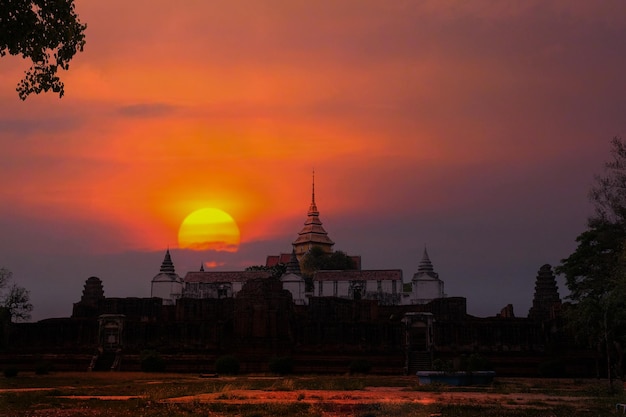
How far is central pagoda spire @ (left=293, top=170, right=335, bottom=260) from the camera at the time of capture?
436 ft

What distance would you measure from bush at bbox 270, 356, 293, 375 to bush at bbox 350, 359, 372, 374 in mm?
4522

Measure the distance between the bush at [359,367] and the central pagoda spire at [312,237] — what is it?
7649cm

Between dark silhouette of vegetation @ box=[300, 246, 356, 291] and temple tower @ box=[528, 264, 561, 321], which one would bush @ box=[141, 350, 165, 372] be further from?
dark silhouette of vegetation @ box=[300, 246, 356, 291]

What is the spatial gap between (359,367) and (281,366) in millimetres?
5649

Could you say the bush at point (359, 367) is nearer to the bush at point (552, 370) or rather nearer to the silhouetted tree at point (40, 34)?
the bush at point (552, 370)

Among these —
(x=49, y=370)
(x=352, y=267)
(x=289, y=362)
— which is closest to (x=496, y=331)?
(x=289, y=362)

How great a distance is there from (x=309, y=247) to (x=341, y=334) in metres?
68.9

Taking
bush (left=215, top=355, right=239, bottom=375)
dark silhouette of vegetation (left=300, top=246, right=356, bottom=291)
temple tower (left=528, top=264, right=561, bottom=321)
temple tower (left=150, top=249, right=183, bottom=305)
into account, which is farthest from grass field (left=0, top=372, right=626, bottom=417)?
dark silhouette of vegetation (left=300, top=246, right=356, bottom=291)

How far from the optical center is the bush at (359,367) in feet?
176

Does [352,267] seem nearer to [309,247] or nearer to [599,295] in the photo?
[309,247]

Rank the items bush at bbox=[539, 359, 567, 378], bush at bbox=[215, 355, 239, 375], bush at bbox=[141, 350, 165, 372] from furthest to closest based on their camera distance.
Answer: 1. bush at bbox=[141, 350, 165, 372]
2. bush at bbox=[539, 359, 567, 378]
3. bush at bbox=[215, 355, 239, 375]

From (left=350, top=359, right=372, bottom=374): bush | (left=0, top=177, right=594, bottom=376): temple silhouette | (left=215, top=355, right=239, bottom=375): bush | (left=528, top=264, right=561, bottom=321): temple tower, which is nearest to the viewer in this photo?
(left=215, top=355, right=239, bottom=375): bush

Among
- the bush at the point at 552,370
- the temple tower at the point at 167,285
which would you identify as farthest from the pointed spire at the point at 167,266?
the bush at the point at 552,370

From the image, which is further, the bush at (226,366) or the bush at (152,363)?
the bush at (152,363)
